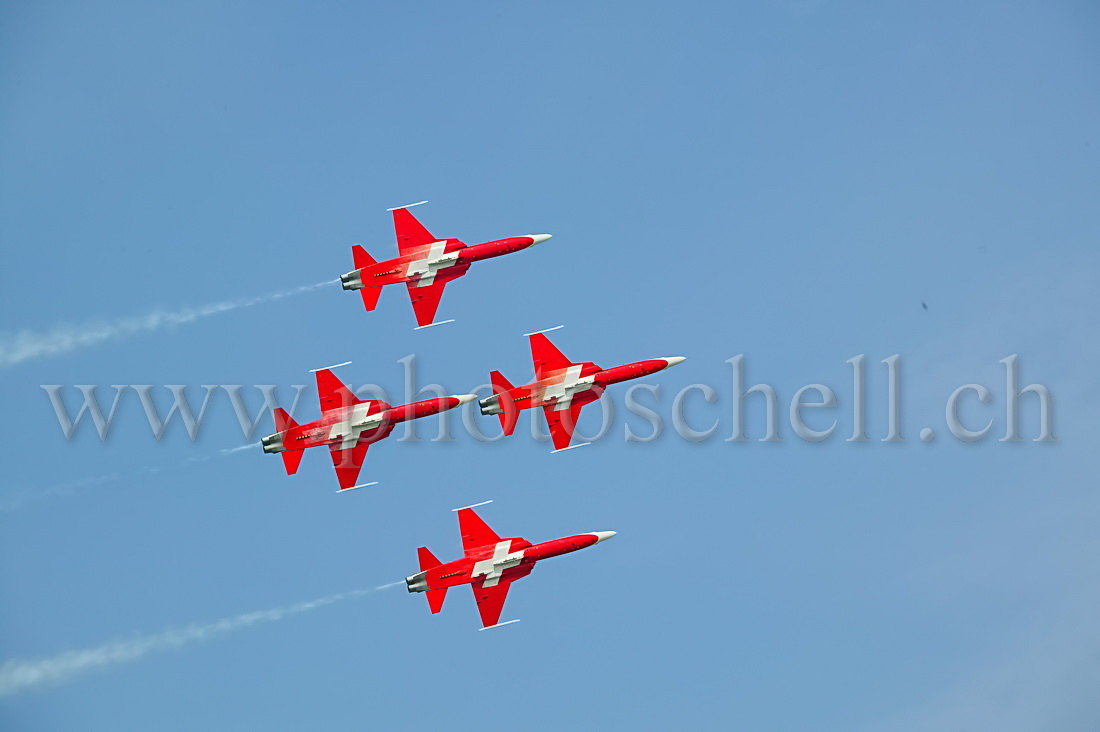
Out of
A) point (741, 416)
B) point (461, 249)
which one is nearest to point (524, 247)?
point (461, 249)

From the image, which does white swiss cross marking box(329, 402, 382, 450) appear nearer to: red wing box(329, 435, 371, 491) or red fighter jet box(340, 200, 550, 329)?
red wing box(329, 435, 371, 491)

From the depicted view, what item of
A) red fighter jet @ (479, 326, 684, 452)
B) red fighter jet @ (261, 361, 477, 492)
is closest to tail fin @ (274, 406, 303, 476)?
red fighter jet @ (261, 361, 477, 492)

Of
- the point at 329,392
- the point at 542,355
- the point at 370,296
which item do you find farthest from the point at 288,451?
the point at 542,355

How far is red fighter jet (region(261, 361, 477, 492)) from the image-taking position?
99375 millimetres

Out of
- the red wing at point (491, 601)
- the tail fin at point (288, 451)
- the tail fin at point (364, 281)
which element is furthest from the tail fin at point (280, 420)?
the red wing at point (491, 601)

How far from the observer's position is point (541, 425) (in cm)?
10306

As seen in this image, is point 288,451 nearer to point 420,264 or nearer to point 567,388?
point 420,264

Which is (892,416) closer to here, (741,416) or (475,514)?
(741,416)

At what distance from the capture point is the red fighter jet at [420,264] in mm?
101812

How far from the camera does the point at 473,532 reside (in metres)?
101

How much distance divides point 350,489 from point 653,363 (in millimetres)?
19601

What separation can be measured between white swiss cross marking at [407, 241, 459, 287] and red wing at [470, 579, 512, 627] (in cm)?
1832

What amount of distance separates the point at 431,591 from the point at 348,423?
1078cm

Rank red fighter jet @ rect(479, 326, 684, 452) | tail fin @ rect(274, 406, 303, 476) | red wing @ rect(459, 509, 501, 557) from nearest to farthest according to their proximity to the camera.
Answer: tail fin @ rect(274, 406, 303, 476) → red wing @ rect(459, 509, 501, 557) → red fighter jet @ rect(479, 326, 684, 452)
